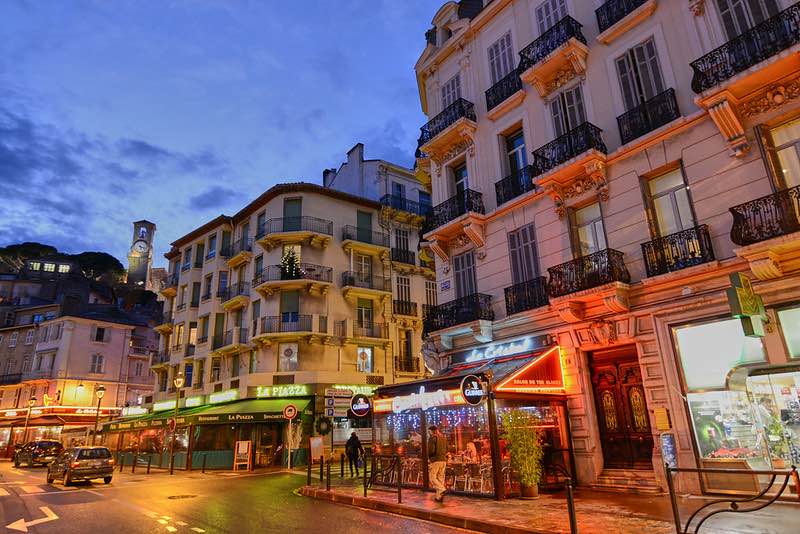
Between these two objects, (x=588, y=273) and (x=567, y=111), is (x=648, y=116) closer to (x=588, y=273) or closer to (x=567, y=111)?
(x=567, y=111)

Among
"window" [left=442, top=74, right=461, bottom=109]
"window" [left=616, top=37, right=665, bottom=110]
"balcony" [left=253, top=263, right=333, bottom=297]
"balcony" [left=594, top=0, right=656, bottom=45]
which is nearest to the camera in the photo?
"window" [left=616, top=37, right=665, bottom=110]

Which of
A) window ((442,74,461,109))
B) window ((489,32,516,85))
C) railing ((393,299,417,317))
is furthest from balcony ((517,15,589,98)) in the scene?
railing ((393,299,417,317))

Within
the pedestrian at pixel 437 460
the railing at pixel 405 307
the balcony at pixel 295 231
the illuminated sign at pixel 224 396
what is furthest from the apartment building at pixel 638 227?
the illuminated sign at pixel 224 396

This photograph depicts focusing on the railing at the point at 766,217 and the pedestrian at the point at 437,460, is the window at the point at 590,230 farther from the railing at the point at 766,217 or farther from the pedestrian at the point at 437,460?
the pedestrian at the point at 437,460

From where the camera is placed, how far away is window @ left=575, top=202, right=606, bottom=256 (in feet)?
44.3

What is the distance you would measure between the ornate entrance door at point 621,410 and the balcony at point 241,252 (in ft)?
83.6

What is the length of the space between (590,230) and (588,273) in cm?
159

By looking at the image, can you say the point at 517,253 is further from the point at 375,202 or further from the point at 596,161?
the point at 375,202

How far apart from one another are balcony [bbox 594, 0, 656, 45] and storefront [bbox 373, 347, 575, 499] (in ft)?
29.0

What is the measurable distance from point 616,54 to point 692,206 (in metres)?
5.03

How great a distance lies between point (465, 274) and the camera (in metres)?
17.2

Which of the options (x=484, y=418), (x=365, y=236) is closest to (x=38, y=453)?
(x=365, y=236)

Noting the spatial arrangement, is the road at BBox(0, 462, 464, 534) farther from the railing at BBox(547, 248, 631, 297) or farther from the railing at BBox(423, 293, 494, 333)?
the railing at BBox(547, 248, 631, 297)

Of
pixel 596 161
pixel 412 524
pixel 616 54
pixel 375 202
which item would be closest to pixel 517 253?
pixel 596 161
